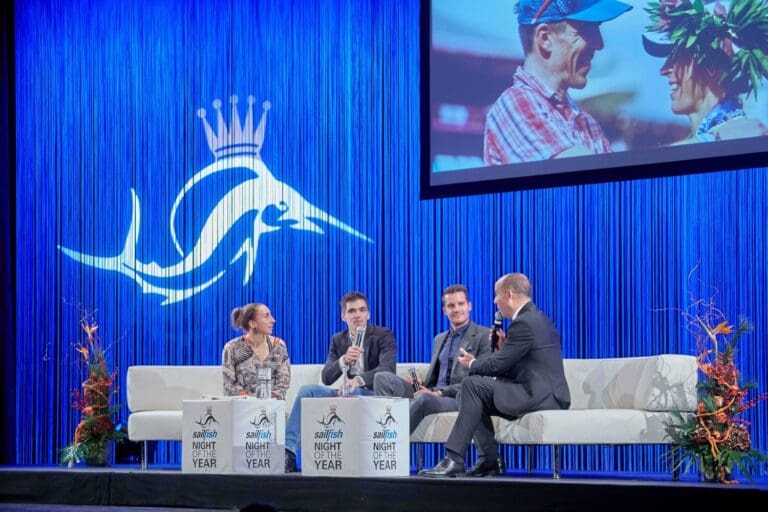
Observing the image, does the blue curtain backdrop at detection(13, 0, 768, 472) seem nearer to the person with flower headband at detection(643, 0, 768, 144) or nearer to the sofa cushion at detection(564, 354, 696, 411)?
the person with flower headband at detection(643, 0, 768, 144)

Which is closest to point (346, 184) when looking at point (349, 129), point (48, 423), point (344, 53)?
point (349, 129)

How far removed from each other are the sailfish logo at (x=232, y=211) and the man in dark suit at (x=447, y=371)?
2.09 metres

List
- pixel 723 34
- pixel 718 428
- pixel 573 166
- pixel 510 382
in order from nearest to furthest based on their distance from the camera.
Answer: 1. pixel 718 428
2. pixel 510 382
3. pixel 723 34
4. pixel 573 166

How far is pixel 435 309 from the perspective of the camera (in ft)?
24.6

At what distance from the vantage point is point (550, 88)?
708cm

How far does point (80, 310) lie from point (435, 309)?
3.04 meters

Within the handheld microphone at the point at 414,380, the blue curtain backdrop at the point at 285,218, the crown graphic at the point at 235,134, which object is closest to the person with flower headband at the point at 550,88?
the blue curtain backdrop at the point at 285,218

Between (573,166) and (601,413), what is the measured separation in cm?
191

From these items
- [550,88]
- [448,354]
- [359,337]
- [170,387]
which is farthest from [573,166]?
[170,387]

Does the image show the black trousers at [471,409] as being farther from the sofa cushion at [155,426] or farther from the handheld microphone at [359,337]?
the sofa cushion at [155,426]

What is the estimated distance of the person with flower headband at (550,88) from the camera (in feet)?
22.6

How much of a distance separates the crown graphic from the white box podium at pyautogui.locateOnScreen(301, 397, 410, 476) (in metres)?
3.33

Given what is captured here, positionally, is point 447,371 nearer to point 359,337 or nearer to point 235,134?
point 359,337

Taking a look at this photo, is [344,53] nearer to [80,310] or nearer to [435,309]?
[435,309]
